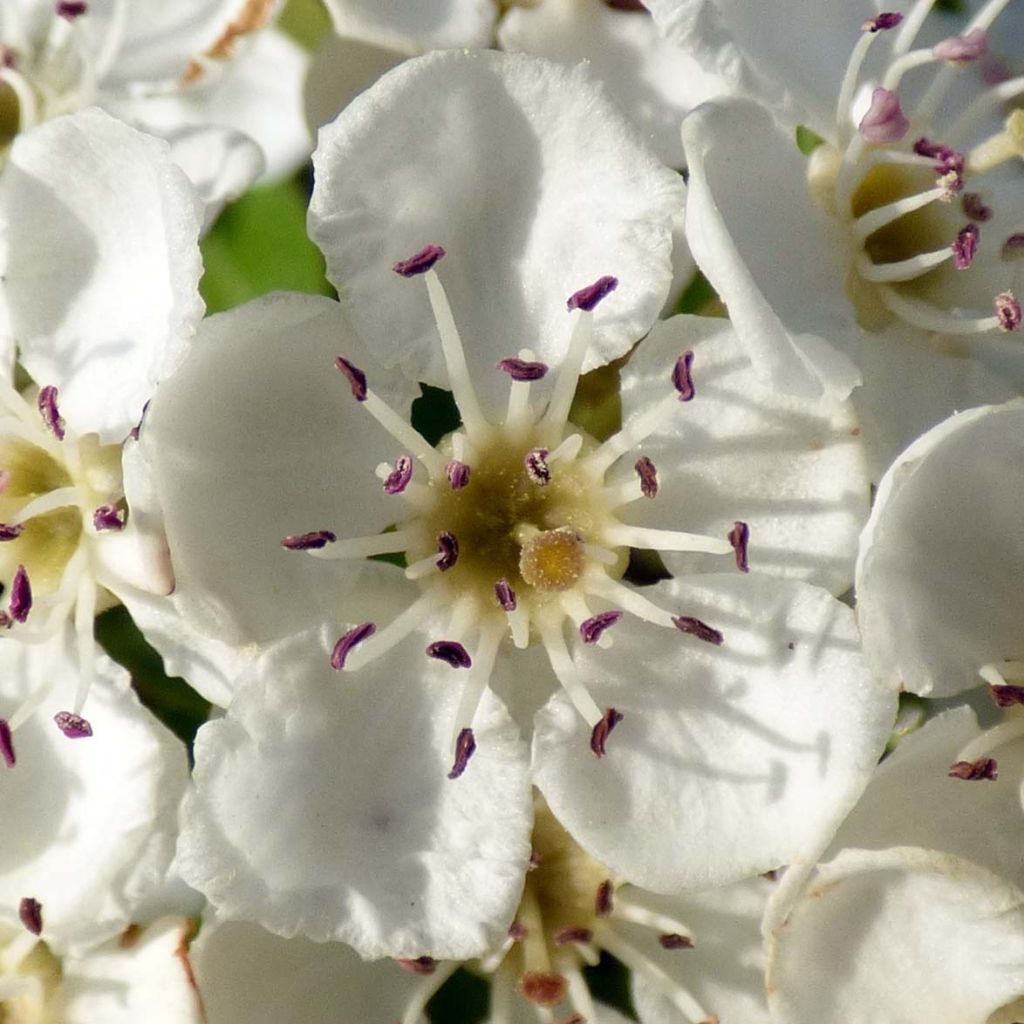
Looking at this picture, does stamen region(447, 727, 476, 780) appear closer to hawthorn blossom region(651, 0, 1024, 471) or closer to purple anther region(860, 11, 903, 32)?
hawthorn blossom region(651, 0, 1024, 471)

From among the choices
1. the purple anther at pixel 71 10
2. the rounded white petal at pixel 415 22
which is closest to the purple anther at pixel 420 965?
the rounded white petal at pixel 415 22

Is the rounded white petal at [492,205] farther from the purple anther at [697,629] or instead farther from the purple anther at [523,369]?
the purple anther at [697,629]

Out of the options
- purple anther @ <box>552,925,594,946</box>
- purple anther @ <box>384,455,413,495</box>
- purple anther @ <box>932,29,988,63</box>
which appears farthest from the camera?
purple anther @ <box>552,925,594,946</box>

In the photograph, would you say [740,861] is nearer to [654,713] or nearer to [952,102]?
[654,713]

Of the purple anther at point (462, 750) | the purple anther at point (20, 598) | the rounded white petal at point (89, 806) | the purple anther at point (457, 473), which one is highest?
the purple anther at point (457, 473)

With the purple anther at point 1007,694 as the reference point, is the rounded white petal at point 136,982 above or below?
below

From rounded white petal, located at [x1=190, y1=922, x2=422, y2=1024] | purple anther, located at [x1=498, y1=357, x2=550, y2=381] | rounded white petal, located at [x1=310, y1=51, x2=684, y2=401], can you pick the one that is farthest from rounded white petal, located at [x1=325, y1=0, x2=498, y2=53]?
rounded white petal, located at [x1=190, y1=922, x2=422, y2=1024]
